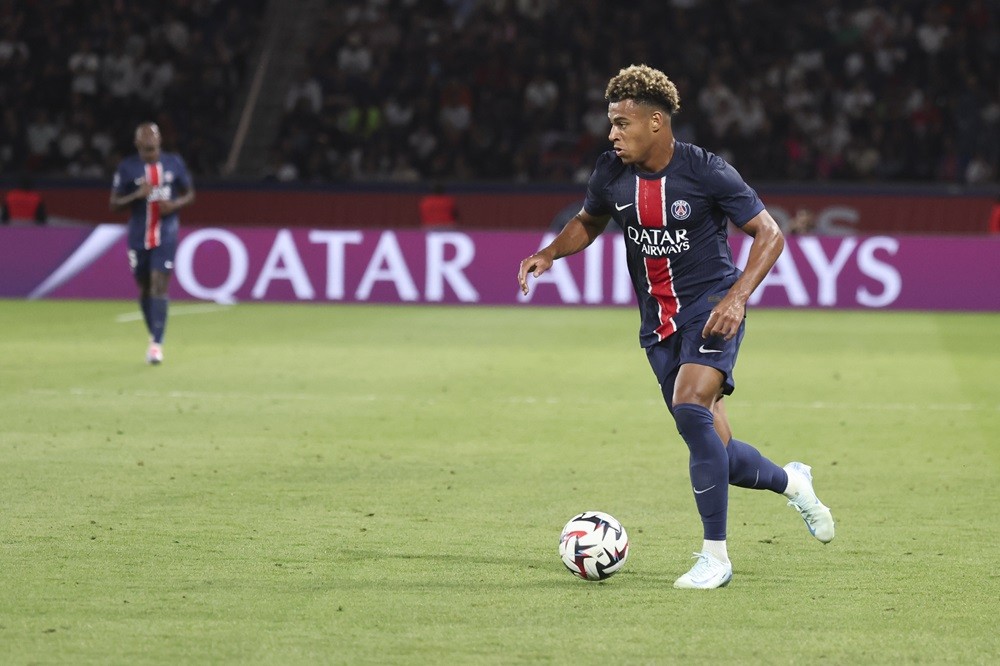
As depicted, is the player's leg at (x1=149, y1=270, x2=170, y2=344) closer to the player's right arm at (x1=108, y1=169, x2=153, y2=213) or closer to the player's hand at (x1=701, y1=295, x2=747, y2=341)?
the player's right arm at (x1=108, y1=169, x2=153, y2=213)

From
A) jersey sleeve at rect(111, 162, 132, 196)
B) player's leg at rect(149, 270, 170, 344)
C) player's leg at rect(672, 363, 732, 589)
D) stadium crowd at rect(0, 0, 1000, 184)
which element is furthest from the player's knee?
stadium crowd at rect(0, 0, 1000, 184)

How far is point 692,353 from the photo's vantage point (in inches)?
232

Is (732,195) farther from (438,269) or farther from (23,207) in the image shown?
(23,207)

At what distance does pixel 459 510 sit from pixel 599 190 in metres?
1.95

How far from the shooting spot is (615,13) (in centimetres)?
2733

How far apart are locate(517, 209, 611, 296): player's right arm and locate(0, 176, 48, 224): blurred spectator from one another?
18.5 meters

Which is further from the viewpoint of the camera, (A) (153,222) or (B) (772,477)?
(A) (153,222)

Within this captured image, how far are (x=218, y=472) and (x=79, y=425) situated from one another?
2154mm

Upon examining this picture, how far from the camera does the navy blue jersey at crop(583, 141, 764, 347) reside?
5.91m

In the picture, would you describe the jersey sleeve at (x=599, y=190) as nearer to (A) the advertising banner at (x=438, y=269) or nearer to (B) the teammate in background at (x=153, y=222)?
(B) the teammate in background at (x=153, y=222)

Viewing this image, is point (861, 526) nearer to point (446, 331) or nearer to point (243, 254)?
point (446, 331)

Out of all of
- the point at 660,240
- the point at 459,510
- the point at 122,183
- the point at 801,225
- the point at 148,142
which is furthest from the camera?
the point at 801,225

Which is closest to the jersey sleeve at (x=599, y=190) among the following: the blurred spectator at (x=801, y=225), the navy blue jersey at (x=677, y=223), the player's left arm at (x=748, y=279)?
the navy blue jersey at (x=677, y=223)

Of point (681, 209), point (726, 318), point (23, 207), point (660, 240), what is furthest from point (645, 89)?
point (23, 207)
